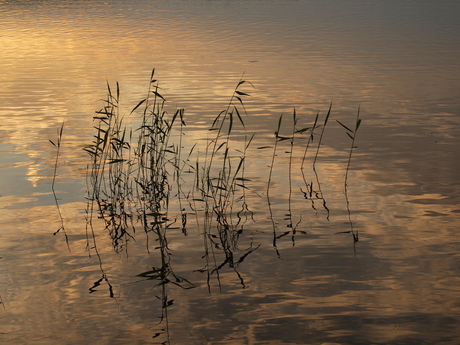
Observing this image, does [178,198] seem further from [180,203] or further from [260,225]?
[260,225]

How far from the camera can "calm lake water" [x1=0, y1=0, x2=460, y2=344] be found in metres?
5.12

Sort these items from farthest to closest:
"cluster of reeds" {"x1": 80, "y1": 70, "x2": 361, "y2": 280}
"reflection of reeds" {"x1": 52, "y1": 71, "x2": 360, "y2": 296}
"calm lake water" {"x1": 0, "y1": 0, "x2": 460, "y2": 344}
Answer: "cluster of reeds" {"x1": 80, "y1": 70, "x2": 361, "y2": 280} < "reflection of reeds" {"x1": 52, "y1": 71, "x2": 360, "y2": 296} < "calm lake water" {"x1": 0, "y1": 0, "x2": 460, "y2": 344}

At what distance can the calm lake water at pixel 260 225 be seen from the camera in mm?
5117

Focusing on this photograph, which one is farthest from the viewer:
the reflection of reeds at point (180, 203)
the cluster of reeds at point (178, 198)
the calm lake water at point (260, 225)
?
the cluster of reeds at point (178, 198)

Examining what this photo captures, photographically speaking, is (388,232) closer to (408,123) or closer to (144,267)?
(144,267)

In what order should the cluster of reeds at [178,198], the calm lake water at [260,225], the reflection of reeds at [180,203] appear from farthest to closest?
the cluster of reeds at [178,198], the reflection of reeds at [180,203], the calm lake water at [260,225]

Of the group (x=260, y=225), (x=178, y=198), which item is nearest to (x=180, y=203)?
(x=178, y=198)

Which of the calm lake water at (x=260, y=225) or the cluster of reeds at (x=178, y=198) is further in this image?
the cluster of reeds at (x=178, y=198)

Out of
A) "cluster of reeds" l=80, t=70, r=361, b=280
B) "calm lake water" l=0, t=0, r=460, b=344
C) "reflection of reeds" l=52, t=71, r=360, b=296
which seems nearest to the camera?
"calm lake water" l=0, t=0, r=460, b=344

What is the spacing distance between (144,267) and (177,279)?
462 mm

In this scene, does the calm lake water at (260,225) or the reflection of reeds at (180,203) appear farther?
the reflection of reeds at (180,203)

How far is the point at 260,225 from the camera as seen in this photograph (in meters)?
7.23

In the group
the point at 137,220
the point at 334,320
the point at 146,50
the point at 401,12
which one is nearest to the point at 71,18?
the point at 146,50

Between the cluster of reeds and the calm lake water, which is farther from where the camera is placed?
the cluster of reeds
